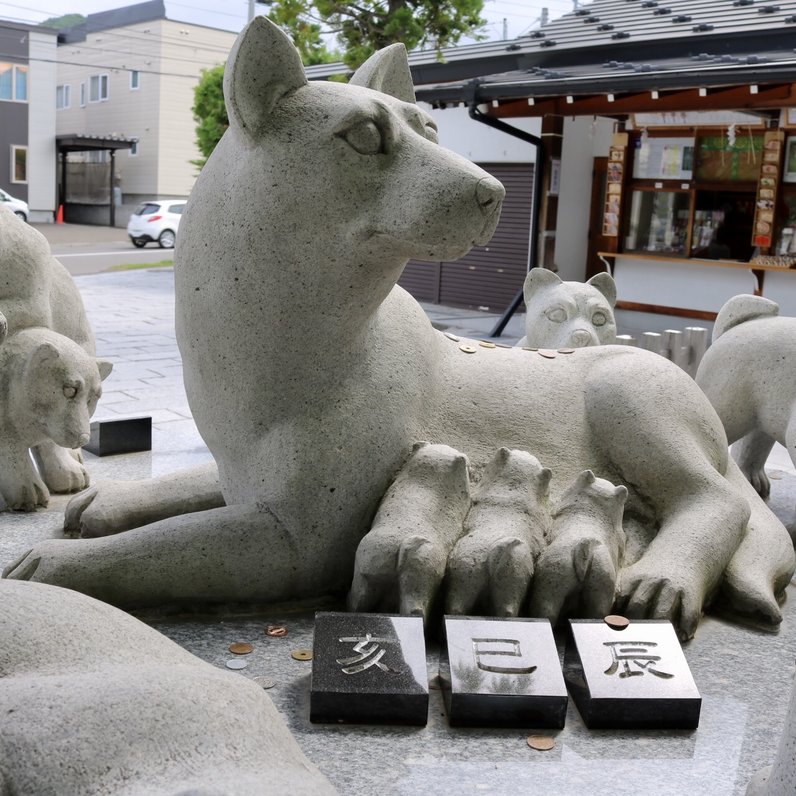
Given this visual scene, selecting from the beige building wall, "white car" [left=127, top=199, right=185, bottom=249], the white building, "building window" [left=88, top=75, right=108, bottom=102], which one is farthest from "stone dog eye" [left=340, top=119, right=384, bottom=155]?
"building window" [left=88, top=75, right=108, bottom=102]

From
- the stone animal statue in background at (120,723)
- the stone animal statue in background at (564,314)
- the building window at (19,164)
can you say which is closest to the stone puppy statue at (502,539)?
the stone animal statue in background at (120,723)

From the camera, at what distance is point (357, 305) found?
284cm

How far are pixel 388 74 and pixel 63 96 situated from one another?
36308 millimetres

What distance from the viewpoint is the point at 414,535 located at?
276cm

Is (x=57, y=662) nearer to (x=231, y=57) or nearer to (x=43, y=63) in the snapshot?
(x=231, y=57)

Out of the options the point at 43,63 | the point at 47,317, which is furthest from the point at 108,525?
the point at 43,63

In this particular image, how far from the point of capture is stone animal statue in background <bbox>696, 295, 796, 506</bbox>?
3969mm

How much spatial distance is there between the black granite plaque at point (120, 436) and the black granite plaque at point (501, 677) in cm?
281

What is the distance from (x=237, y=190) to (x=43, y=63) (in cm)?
2940

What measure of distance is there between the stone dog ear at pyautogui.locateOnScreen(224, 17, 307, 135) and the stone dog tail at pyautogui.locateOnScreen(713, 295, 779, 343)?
2.36 m

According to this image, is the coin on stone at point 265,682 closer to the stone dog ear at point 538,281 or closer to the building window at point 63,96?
the stone dog ear at point 538,281

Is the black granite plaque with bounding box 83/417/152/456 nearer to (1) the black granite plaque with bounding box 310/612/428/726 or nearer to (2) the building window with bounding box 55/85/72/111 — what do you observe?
(1) the black granite plaque with bounding box 310/612/428/726

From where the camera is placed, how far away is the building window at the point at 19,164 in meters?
29.5

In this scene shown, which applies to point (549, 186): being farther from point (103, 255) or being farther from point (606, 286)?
point (103, 255)
